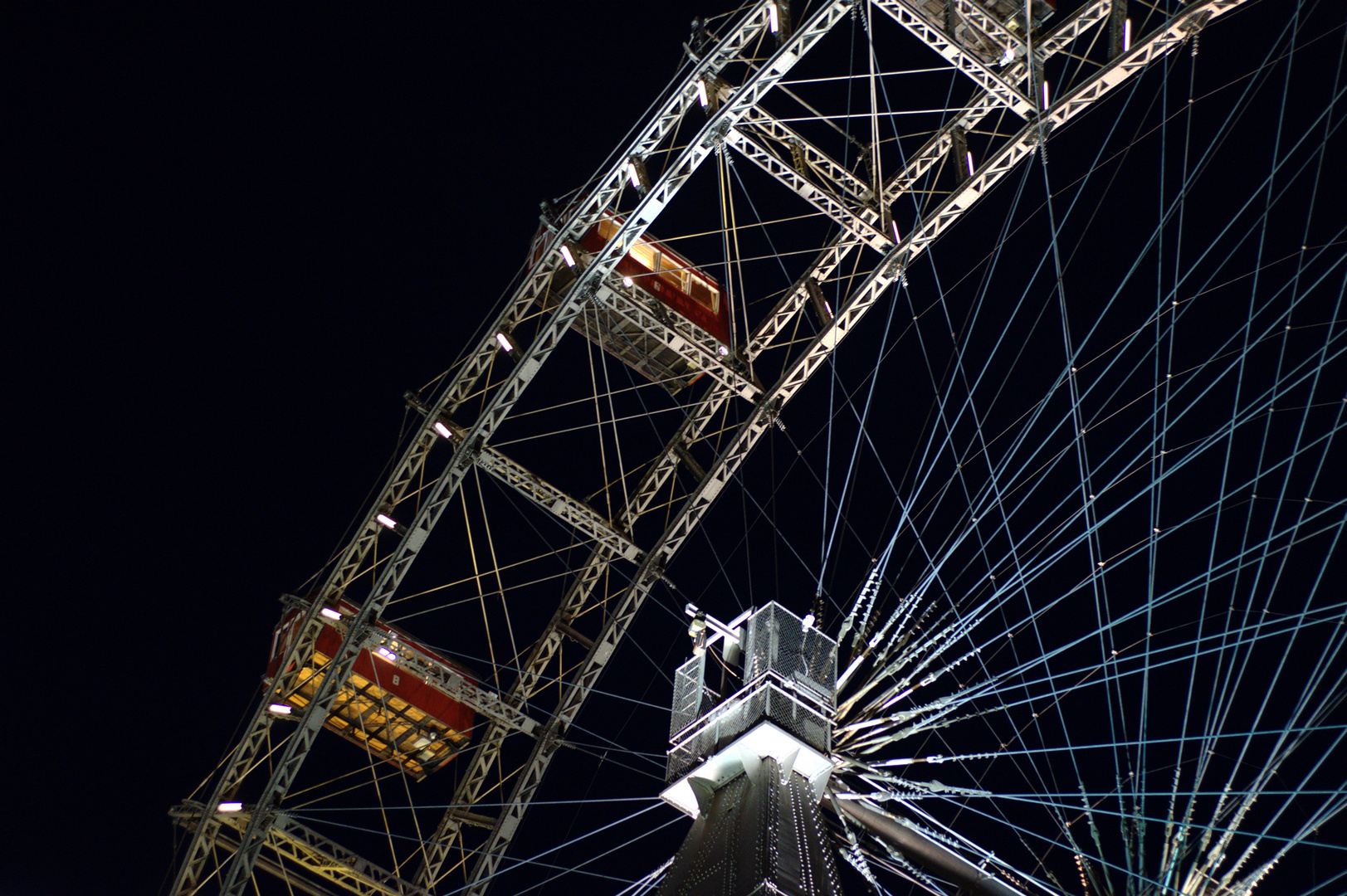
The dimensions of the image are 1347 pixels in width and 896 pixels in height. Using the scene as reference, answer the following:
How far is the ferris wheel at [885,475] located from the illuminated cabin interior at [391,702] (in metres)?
0.06

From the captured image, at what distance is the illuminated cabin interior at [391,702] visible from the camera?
1669cm

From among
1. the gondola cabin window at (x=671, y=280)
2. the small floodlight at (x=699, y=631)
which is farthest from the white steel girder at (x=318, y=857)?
the gondola cabin window at (x=671, y=280)

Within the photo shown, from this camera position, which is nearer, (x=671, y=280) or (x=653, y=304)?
(x=653, y=304)

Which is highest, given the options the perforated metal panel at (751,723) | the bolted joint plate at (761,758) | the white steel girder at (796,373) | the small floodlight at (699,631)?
the white steel girder at (796,373)

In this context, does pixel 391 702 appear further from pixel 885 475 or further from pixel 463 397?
pixel 885 475

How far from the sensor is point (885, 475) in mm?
17438

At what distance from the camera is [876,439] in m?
26.9

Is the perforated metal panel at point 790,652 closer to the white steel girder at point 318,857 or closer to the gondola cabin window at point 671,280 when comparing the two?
the gondola cabin window at point 671,280

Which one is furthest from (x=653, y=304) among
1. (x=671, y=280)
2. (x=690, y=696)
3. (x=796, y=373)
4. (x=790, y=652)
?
(x=790, y=652)

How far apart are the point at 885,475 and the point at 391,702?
26.5 feet

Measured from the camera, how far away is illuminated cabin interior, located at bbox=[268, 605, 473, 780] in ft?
54.7

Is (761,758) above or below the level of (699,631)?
below

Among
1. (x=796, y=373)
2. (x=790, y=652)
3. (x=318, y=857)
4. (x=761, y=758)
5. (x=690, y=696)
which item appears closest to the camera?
(x=761, y=758)

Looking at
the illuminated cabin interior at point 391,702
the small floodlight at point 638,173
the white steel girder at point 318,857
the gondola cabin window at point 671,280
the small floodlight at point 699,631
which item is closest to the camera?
the small floodlight at point 699,631
